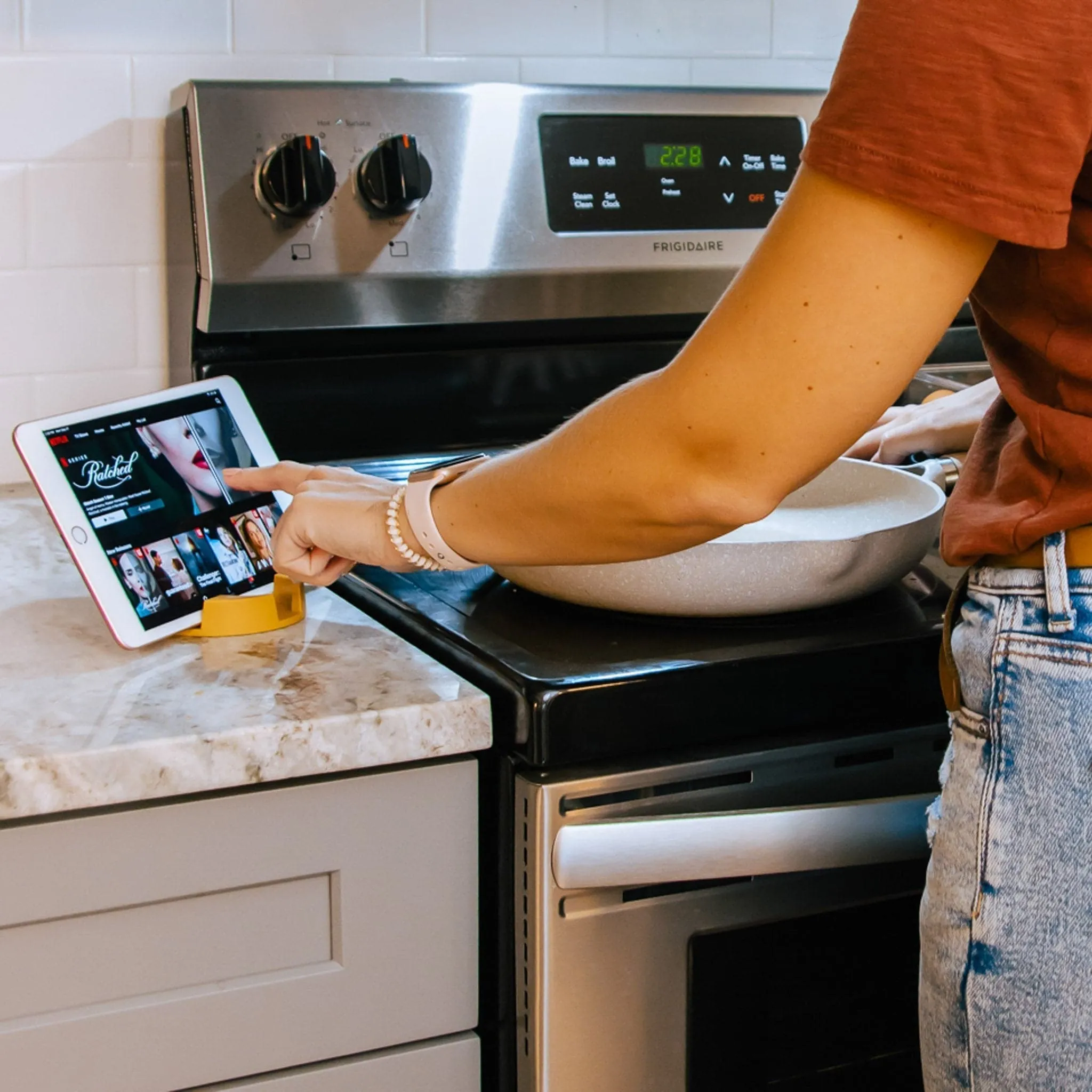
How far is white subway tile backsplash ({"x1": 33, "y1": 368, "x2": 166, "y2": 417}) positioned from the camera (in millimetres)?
1392

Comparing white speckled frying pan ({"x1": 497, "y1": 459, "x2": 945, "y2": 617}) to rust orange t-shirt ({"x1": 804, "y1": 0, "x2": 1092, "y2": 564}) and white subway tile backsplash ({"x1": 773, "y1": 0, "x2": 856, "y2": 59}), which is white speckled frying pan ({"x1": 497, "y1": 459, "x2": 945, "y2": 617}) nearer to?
rust orange t-shirt ({"x1": 804, "y1": 0, "x2": 1092, "y2": 564})

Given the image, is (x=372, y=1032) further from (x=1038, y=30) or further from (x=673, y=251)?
(x=673, y=251)

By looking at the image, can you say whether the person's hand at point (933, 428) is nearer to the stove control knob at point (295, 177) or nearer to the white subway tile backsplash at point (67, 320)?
the stove control knob at point (295, 177)

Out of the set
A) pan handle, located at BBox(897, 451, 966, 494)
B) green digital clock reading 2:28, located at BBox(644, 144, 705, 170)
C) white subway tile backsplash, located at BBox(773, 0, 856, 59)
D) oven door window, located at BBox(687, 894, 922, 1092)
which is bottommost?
oven door window, located at BBox(687, 894, 922, 1092)

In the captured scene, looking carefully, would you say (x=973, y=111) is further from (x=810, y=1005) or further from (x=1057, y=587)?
(x=810, y=1005)

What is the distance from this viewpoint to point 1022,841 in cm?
69

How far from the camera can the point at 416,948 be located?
857mm

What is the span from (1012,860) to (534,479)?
0.30 m

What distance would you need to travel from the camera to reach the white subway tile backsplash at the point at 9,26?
4.28ft

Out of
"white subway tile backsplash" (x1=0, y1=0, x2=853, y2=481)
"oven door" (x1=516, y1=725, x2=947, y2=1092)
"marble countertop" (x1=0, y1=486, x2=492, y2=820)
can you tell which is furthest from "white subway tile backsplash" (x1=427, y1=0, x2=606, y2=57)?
"oven door" (x1=516, y1=725, x2=947, y2=1092)

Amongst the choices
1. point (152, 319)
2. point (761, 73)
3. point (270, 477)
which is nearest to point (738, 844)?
point (270, 477)

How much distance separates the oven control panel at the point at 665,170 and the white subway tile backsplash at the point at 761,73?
0.13 m

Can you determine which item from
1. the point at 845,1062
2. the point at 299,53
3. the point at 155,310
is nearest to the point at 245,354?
the point at 155,310

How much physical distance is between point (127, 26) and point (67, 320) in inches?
11.2
